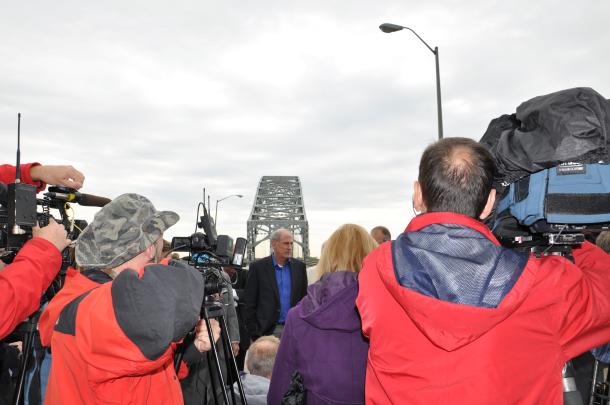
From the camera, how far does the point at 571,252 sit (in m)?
1.71

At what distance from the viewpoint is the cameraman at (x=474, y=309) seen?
56.7 inches

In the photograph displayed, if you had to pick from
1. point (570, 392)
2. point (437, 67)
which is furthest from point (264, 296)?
point (437, 67)

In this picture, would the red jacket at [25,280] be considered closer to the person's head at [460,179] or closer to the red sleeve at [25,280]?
the red sleeve at [25,280]

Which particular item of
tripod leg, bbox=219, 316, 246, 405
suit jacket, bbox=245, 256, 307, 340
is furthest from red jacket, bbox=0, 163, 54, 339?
suit jacket, bbox=245, 256, 307, 340

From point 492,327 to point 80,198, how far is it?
85.3 inches

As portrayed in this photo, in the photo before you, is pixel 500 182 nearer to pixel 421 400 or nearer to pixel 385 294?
pixel 385 294

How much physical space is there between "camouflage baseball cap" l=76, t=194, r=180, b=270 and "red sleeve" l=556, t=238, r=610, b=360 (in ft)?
5.13

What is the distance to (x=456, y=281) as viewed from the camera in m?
1.44

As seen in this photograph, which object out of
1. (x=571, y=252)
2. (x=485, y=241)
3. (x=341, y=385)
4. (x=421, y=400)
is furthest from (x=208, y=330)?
(x=571, y=252)

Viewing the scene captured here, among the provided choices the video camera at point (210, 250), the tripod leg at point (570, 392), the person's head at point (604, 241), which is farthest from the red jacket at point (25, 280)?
the person's head at point (604, 241)

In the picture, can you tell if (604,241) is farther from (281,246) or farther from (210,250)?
(281,246)

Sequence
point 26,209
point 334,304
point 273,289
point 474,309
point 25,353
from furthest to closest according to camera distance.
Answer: point 273,289 < point 25,353 < point 334,304 < point 26,209 < point 474,309

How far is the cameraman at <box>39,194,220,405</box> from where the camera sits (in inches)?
62.2

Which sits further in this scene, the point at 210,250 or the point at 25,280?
the point at 210,250
